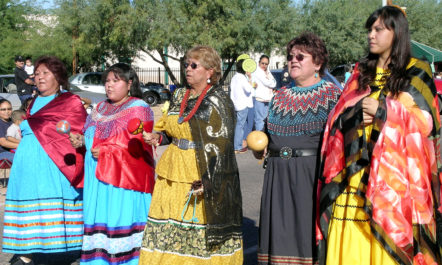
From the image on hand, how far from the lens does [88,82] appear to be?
25438mm

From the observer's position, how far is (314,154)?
427 centimetres

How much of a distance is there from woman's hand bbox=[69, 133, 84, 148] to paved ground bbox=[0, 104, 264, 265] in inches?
53.9

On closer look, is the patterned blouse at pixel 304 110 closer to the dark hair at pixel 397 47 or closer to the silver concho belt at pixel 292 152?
the silver concho belt at pixel 292 152

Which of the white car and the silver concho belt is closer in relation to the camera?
the silver concho belt

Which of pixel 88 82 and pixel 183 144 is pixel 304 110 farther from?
pixel 88 82

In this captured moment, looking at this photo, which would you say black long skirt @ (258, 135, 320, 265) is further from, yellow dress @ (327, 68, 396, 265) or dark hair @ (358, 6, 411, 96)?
dark hair @ (358, 6, 411, 96)

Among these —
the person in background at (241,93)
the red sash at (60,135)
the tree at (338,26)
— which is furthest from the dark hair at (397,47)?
the tree at (338,26)

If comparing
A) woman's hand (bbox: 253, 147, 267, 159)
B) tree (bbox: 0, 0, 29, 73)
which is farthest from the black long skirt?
tree (bbox: 0, 0, 29, 73)

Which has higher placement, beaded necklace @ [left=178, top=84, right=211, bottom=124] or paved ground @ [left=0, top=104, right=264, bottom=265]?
beaded necklace @ [left=178, top=84, right=211, bottom=124]

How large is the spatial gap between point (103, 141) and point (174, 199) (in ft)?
3.22

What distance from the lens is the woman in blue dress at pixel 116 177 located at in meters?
5.16

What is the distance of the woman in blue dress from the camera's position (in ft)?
16.9

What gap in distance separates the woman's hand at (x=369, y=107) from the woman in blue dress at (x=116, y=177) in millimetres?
2227

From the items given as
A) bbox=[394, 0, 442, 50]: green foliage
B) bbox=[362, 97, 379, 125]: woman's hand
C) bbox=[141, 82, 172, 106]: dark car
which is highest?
bbox=[394, 0, 442, 50]: green foliage
